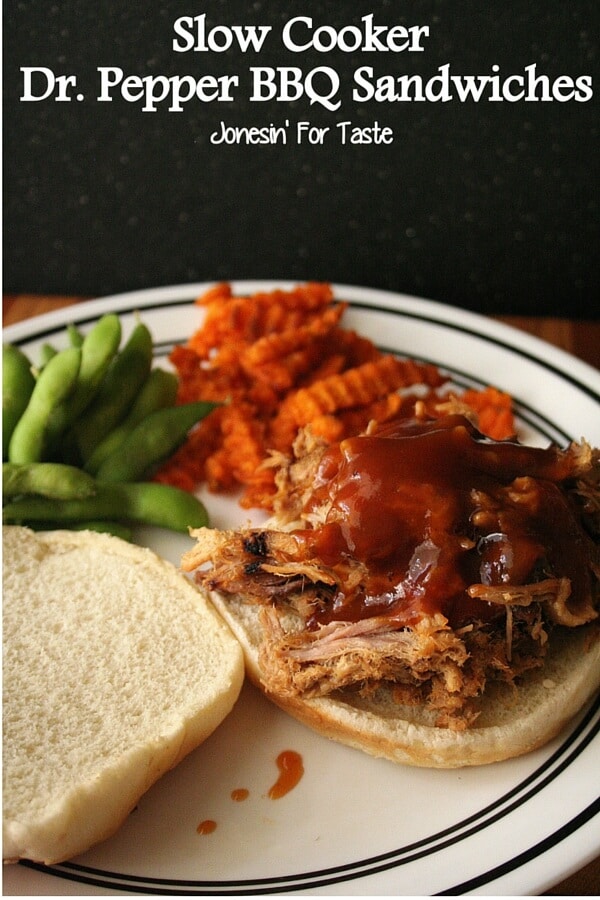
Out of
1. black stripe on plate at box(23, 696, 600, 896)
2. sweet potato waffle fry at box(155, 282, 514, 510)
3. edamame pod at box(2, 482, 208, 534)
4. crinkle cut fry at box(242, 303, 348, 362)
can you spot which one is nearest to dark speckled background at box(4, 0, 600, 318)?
sweet potato waffle fry at box(155, 282, 514, 510)

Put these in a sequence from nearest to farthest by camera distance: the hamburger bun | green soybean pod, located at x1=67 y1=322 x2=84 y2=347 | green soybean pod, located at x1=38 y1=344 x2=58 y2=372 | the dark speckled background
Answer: the hamburger bun
green soybean pod, located at x1=38 y1=344 x2=58 y2=372
green soybean pod, located at x1=67 y1=322 x2=84 y2=347
the dark speckled background

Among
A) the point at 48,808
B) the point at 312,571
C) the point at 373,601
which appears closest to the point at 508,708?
the point at 373,601

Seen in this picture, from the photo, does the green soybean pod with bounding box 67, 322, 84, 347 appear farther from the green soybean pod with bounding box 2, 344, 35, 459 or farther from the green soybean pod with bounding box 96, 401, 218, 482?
the green soybean pod with bounding box 96, 401, 218, 482

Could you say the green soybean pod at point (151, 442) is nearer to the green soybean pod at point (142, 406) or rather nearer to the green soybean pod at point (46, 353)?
the green soybean pod at point (142, 406)

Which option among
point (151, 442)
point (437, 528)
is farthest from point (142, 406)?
point (437, 528)

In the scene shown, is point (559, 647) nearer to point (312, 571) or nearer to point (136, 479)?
point (312, 571)

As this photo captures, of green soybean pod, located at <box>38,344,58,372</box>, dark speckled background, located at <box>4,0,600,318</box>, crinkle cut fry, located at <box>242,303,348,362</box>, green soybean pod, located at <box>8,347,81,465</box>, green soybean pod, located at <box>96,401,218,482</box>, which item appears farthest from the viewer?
dark speckled background, located at <box>4,0,600,318</box>
